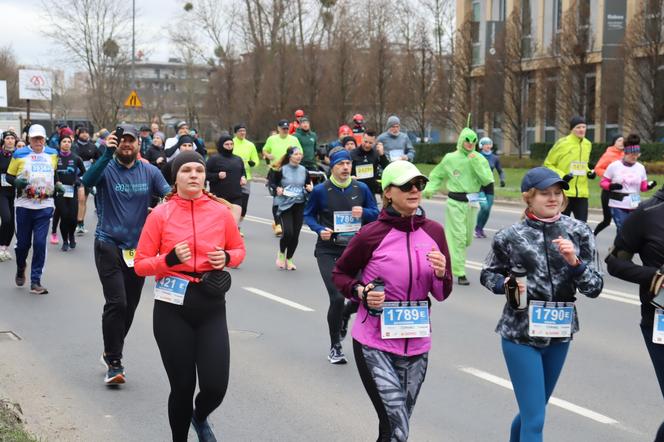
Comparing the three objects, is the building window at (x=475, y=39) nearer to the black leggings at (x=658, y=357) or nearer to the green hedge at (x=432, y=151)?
the green hedge at (x=432, y=151)

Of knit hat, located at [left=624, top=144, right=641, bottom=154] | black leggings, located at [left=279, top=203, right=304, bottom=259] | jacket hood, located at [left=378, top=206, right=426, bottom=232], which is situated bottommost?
black leggings, located at [left=279, top=203, right=304, bottom=259]

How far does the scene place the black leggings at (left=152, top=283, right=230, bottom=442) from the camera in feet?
17.5

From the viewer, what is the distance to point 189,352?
535 cm

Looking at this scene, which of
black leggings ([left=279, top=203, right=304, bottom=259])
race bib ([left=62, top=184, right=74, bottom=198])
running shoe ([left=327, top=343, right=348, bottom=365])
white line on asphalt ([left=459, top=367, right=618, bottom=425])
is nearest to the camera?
white line on asphalt ([left=459, top=367, right=618, bottom=425])

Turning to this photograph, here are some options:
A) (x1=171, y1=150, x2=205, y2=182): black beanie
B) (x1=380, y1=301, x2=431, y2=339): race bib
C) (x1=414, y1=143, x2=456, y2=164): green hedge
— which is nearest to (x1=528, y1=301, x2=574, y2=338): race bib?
(x1=380, y1=301, x2=431, y2=339): race bib

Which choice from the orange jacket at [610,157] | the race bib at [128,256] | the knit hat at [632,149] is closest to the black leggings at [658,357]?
the race bib at [128,256]

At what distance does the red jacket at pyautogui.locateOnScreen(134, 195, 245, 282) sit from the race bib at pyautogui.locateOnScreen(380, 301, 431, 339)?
103 cm

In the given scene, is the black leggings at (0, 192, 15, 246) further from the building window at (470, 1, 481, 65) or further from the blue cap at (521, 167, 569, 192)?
the building window at (470, 1, 481, 65)

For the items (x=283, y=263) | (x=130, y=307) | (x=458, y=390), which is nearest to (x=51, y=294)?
(x=283, y=263)

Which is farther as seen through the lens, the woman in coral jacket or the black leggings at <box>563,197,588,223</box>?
the black leggings at <box>563,197,588,223</box>

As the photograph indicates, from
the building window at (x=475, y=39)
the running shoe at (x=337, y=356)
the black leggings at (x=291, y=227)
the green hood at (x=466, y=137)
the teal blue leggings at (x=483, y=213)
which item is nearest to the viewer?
the running shoe at (x=337, y=356)

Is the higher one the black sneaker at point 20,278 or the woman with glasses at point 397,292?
the woman with glasses at point 397,292

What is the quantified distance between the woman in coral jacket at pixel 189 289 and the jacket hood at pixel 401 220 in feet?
3.18

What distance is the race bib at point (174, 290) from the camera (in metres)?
5.36
